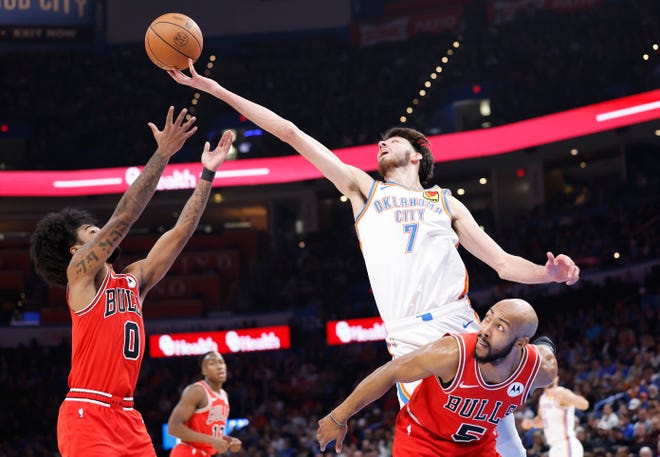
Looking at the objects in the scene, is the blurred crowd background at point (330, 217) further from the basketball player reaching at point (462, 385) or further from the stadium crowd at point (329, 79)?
the basketball player reaching at point (462, 385)

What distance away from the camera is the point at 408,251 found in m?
4.28

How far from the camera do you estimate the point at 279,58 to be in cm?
2841

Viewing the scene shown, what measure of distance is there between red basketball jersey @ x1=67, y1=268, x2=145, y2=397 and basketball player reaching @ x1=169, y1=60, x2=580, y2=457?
1.26m

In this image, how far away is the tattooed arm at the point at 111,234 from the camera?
4.10 meters

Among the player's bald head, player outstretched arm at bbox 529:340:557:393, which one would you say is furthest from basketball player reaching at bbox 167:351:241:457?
the player's bald head

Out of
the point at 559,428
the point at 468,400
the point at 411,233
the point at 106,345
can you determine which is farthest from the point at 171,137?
the point at 559,428

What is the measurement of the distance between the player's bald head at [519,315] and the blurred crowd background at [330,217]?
10200 millimetres

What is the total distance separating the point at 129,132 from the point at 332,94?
6.32 metres

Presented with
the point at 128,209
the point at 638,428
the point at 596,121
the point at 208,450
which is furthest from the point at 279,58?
the point at 128,209

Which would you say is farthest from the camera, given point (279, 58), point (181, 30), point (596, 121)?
point (279, 58)

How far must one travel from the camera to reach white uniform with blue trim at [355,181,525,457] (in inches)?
166

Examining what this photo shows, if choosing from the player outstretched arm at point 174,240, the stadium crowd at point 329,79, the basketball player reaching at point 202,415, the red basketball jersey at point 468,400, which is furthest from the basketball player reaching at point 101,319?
the stadium crowd at point 329,79

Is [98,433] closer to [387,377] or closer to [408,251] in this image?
[387,377]

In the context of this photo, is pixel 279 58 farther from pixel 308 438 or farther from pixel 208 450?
pixel 208 450
